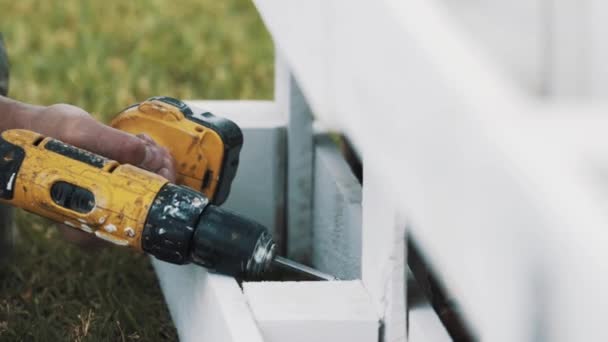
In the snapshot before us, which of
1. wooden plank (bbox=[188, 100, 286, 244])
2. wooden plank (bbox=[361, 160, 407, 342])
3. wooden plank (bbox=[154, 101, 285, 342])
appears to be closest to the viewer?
wooden plank (bbox=[361, 160, 407, 342])

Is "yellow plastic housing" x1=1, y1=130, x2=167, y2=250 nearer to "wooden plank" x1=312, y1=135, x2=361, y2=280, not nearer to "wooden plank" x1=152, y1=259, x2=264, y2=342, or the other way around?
"wooden plank" x1=152, y1=259, x2=264, y2=342

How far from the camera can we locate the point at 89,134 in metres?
1.67

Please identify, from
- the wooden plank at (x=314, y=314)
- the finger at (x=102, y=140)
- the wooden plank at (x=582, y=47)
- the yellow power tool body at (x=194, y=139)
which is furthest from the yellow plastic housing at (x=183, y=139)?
the wooden plank at (x=582, y=47)

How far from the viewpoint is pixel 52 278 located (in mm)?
2096

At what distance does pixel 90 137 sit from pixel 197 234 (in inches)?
10.0

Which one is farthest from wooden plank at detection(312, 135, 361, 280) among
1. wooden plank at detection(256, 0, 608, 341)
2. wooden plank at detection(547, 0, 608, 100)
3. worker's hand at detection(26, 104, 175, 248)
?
wooden plank at detection(256, 0, 608, 341)

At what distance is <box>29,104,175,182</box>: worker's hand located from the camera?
1.67 m

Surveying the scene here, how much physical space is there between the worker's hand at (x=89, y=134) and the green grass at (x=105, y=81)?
31 cm

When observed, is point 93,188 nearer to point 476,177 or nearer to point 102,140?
point 102,140

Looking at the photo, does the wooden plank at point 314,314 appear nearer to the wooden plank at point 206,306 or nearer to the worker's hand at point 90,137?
the wooden plank at point 206,306

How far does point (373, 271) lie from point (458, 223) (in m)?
0.79

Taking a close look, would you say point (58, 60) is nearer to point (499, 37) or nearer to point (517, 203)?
point (499, 37)

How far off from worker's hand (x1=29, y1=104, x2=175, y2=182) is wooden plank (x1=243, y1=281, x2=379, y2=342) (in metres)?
0.35

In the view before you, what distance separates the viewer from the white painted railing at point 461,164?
531 millimetres
